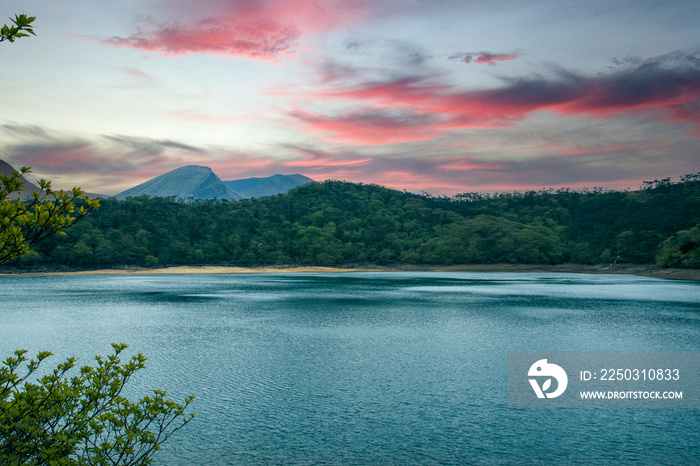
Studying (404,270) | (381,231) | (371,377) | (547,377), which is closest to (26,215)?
(371,377)

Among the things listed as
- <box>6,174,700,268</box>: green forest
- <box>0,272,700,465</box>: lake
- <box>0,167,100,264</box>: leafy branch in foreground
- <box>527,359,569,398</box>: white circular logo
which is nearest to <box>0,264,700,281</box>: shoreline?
<box>6,174,700,268</box>: green forest

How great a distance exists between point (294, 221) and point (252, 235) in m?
22.0

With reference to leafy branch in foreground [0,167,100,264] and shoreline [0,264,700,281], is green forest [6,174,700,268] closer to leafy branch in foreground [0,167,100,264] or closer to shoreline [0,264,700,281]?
shoreline [0,264,700,281]

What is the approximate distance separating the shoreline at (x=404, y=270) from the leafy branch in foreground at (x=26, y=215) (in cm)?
10092

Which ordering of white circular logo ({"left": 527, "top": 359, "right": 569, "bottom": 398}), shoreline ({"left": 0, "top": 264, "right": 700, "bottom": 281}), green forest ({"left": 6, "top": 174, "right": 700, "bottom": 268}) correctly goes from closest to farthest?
white circular logo ({"left": 527, "top": 359, "right": 569, "bottom": 398}) < shoreline ({"left": 0, "top": 264, "right": 700, "bottom": 281}) < green forest ({"left": 6, "top": 174, "right": 700, "bottom": 268})

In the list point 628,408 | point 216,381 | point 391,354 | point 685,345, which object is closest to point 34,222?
point 216,381

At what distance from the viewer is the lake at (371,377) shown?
999 cm

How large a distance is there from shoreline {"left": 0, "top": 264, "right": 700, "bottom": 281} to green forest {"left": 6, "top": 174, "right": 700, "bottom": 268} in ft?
7.59

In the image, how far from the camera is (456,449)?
32.7 ft

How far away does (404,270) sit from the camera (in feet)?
438

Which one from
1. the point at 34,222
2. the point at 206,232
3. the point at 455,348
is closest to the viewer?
the point at 34,222

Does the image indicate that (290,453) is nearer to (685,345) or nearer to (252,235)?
(685,345)

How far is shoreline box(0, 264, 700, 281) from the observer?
93.2 metres

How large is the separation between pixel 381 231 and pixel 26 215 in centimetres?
14719
